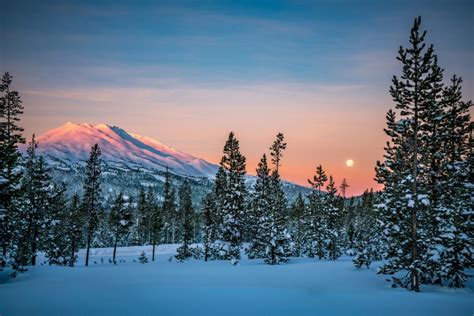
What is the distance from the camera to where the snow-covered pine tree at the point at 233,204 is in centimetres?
3969

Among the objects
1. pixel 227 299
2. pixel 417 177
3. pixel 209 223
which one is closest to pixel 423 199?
pixel 417 177

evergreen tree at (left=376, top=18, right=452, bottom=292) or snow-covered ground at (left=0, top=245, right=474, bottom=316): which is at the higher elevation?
evergreen tree at (left=376, top=18, right=452, bottom=292)

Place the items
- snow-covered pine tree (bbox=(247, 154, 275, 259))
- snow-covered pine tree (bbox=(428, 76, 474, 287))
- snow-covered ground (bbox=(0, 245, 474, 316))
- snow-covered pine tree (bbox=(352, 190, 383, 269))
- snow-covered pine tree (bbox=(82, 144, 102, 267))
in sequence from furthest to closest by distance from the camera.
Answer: snow-covered pine tree (bbox=(82, 144, 102, 267)) → snow-covered pine tree (bbox=(247, 154, 275, 259)) → snow-covered pine tree (bbox=(352, 190, 383, 269)) → snow-covered pine tree (bbox=(428, 76, 474, 287)) → snow-covered ground (bbox=(0, 245, 474, 316))

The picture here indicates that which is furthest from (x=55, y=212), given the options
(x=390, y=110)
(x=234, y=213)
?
(x=390, y=110)

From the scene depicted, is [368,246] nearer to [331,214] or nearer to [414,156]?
[331,214]

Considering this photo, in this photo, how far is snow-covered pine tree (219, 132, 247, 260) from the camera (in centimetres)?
3969

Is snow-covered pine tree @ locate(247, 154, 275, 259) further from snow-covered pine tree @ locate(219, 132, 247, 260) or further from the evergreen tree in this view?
the evergreen tree

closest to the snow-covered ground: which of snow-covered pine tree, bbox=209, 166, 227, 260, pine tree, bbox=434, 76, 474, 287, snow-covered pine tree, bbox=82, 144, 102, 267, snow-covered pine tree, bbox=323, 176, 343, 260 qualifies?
pine tree, bbox=434, 76, 474, 287

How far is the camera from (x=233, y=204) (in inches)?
1571

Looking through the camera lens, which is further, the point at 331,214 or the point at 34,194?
the point at 331,214

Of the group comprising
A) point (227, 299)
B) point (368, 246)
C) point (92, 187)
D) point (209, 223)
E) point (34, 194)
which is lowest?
point (368, 246)

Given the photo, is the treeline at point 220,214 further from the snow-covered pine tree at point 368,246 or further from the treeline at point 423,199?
the treeline at point 423,199

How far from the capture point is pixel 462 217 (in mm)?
18562

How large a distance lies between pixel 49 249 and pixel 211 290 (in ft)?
108
